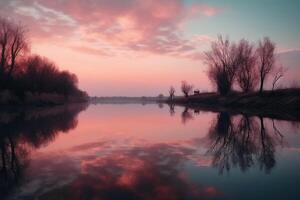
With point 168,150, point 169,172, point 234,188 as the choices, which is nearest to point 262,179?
point 234,188

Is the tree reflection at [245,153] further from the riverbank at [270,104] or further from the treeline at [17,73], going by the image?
the treeline at [17,73]

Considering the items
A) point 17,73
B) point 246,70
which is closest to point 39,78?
point 17,73

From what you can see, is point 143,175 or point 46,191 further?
point 143,175

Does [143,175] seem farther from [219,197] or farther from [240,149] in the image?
[240,149]

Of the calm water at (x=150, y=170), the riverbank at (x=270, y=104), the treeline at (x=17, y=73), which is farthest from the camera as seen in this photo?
the treeline at (x=17, y=73)

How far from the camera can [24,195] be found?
5930 millimetres

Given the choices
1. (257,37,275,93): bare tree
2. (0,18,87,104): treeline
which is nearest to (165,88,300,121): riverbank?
(257,37,275,93): bare tree

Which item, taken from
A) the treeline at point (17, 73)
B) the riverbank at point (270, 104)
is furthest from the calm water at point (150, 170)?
the treeline at point (17, 73)

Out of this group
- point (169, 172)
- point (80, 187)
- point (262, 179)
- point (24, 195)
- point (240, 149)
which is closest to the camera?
point (24, 195)

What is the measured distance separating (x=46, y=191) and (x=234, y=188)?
14.7ft

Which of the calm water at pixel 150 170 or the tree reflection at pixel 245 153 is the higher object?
the tree reflection at pixel 245 153

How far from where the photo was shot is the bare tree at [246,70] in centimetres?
6059

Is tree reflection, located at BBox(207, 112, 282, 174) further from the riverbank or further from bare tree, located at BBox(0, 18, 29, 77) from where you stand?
bare tree, located at BBox(0, 18, 29, 77)

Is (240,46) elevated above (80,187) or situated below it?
above
